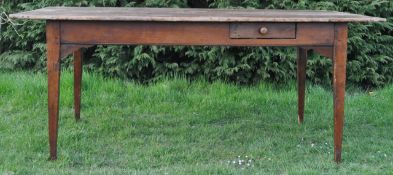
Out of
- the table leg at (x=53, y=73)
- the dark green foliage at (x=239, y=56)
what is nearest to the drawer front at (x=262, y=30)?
the table leg at (x=53, y=73)

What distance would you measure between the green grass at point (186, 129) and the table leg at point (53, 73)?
17cm

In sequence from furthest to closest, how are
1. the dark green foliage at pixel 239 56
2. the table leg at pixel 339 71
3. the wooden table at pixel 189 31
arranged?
the dark green foliage at pixel 239 56 → the table leg at pixel 339 71 → the wooden table at pixel 189 31

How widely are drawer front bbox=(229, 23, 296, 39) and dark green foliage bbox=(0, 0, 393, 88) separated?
7.19 feet

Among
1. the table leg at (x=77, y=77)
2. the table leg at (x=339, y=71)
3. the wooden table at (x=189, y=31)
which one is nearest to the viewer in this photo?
the wooden table at (x=189, y=31)

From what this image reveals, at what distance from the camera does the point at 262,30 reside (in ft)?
13.1

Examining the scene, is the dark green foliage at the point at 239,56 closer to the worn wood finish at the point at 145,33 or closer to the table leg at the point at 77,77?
the table leg at the point at 77,77

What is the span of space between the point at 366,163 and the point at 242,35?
1147 mm

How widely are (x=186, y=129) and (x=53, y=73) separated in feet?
4.44

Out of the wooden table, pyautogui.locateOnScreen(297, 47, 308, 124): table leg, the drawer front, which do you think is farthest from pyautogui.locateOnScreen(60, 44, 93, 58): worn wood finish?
pyautogui.locateOnScreen(297, 47, 308, 124): table leg

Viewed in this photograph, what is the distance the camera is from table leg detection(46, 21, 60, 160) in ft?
12.9

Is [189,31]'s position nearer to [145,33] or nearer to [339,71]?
[145,33]

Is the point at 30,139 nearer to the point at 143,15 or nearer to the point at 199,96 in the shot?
the point at 143,15

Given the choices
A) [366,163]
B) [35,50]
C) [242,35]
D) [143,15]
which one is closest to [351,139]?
[366,163]

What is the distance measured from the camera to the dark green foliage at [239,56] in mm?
6312
